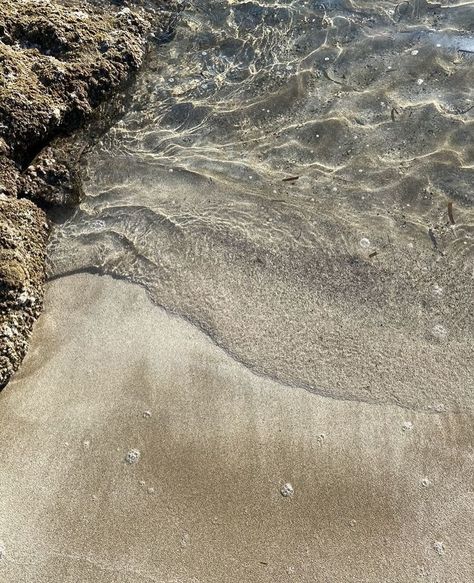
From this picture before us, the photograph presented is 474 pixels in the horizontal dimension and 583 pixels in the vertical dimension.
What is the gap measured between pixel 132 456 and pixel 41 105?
9.05 ft

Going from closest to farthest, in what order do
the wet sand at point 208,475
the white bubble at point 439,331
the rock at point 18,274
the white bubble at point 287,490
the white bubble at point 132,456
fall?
the wet sand at point 208,475
the white bubble at point 287,490
the white bubble at point 132,456
the rock at point 18,274
the white bubble at point 439,331

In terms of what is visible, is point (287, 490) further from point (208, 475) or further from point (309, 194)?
point (309, 194)

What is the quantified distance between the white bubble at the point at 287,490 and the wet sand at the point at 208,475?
0.06 feet

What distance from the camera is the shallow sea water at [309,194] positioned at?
10.9ft

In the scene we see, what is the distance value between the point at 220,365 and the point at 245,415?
0.36 m

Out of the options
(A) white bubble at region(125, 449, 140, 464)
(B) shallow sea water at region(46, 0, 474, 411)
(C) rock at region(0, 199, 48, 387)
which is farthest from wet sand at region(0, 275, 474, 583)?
(B) shallow sea water at region(46, 0, 474, 411)

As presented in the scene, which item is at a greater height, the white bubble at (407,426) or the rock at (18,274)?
the rock at (18,274)

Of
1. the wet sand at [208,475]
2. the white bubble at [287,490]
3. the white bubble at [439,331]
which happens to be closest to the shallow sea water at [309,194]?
the white bubble at [439,331]

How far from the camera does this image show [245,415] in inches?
122

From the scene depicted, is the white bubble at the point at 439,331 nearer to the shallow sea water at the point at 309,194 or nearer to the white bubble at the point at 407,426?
the shallow sea water at the point at 309,194

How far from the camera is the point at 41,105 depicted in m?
4.02

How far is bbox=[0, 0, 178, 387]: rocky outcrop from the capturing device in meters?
3.39

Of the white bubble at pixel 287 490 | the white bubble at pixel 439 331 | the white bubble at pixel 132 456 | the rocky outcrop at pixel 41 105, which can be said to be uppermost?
the rocky outcrop at pixel 41 105

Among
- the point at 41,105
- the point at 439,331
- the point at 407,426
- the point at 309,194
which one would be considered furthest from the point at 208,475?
the point at 41,105
